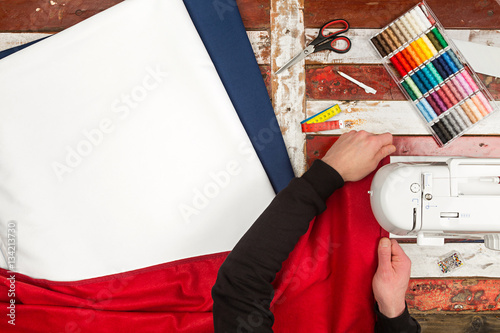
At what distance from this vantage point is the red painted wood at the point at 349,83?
1.14 metres

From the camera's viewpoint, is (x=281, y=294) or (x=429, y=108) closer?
(x=281, y=294)

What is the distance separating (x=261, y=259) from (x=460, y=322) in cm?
85

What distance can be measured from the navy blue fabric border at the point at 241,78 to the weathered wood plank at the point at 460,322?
0.71m

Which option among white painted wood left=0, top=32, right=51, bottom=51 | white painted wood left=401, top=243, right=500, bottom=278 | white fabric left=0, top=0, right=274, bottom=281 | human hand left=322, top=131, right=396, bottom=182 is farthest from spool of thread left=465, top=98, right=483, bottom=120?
white painted wood left=0, top=32, right=51, bottom=51

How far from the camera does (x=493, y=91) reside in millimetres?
1129

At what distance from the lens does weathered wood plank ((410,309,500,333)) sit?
120cm

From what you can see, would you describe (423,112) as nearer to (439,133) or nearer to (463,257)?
(439,133)

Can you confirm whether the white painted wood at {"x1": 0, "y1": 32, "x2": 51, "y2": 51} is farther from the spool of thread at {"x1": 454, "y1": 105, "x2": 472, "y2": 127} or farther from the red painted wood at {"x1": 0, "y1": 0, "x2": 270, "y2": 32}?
the spool of thread at {"x1": 454, "y1": 105, "x2": 472, "y2": 127}

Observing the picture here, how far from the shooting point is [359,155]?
0.97m

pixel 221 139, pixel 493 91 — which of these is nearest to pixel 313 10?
pixel 221 139

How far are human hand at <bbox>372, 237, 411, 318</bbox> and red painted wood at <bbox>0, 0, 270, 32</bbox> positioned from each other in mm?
813

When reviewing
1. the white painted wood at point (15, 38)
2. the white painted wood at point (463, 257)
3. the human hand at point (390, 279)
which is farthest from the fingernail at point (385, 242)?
the white painted wood at point (15, 38)

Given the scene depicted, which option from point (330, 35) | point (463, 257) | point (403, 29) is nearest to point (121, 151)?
point (330, 35)

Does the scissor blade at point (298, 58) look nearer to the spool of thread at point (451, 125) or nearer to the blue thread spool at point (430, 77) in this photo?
the blue thread spool at point (430, 77)
